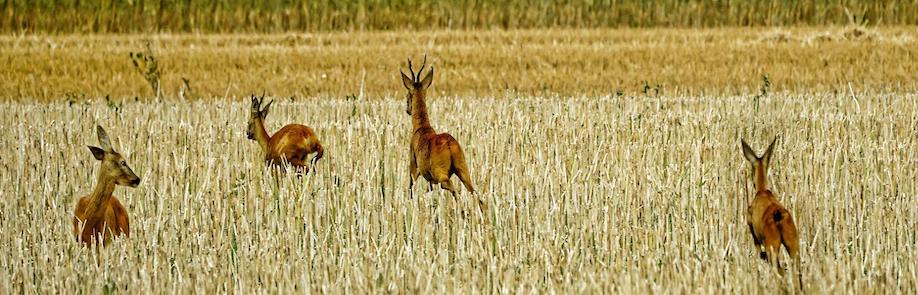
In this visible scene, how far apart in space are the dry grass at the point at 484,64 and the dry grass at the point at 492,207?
485cm

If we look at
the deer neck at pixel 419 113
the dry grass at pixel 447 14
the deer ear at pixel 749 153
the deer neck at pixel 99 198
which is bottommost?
the deer neck at pixel 99 198

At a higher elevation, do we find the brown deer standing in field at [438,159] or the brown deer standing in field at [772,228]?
the brown deer standing in field at [438,159]

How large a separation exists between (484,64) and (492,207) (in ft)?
→ 32.9

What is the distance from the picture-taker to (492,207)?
5473 mm

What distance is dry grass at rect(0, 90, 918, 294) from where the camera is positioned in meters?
4.30

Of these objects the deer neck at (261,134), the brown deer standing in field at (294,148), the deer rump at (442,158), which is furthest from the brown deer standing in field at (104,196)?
the deer neck at (261,134)

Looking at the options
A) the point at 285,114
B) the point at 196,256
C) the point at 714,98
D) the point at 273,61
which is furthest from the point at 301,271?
the point at 273,61

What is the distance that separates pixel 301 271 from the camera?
440 cm

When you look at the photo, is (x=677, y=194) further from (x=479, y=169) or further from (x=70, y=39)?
(x=70, y=39)

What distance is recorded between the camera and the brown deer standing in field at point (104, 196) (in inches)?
184

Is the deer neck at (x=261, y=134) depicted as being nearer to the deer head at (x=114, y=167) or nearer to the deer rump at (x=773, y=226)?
the deer head at (x=114, y=167)

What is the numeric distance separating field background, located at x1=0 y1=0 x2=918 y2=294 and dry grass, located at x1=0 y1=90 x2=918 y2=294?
0.02 metres

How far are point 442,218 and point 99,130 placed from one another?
4.40 ft

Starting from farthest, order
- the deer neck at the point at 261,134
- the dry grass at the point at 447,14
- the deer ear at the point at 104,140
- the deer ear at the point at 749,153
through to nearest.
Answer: the dry grass at the point at 447,14, the deer neck at the point at 261,134, the deer ear at the point at 104,140, the deer ear at the point at 749,153
